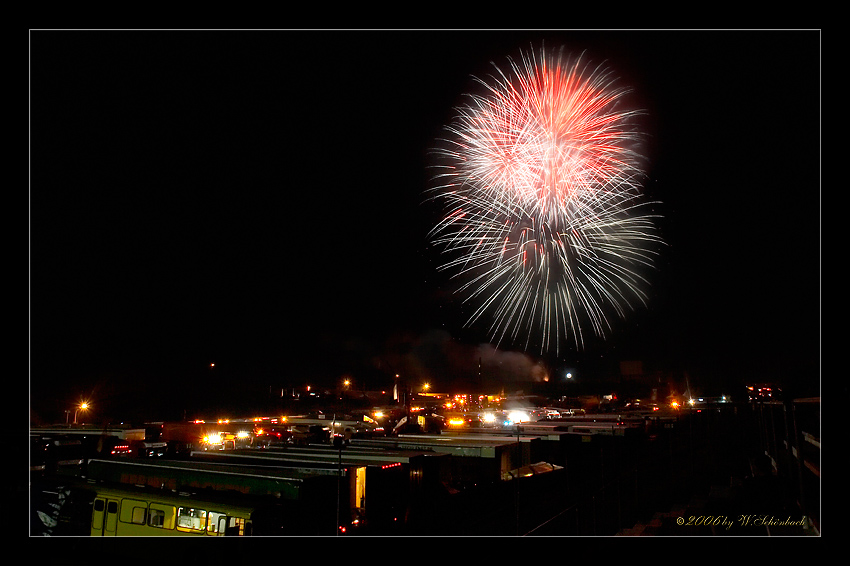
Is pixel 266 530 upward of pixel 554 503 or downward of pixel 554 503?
upward

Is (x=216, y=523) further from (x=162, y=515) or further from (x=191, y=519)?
(x=162, y=515)

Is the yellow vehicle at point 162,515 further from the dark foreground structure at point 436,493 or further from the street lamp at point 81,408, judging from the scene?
the street lamp at point 81,408

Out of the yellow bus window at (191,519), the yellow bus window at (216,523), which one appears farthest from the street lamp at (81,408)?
the yellow bus window at (216,523)

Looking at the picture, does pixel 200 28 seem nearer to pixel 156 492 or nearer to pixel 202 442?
pixel 156 492

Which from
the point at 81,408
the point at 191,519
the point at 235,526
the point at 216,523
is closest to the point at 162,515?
the point at 191,519

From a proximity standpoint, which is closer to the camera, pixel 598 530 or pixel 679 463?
pixel 598 530

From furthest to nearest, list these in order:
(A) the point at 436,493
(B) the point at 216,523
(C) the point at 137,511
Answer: (A) the point at 436,493 < (C) the point at 137,511 < (B) the point at 216,523
